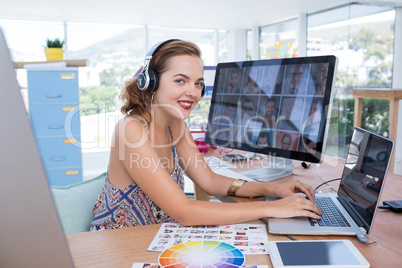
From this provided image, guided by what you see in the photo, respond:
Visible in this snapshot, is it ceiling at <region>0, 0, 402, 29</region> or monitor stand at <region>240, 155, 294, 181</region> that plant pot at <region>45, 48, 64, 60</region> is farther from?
monitor stand at <region>240, 155, 294, 181</region>

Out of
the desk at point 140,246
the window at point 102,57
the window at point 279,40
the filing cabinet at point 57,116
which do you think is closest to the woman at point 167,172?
the desk at point 140,246

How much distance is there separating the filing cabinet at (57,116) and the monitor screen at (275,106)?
2.69 m

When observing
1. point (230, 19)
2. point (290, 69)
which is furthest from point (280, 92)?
point (230, 19)

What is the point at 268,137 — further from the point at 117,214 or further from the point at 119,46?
the point at 119,46

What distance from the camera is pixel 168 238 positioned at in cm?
94

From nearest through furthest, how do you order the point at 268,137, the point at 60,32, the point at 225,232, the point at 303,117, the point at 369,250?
1. the point at 369,250
2. the point at 225,232
3. the point at 303,117
4. the point at 268,137
5. the point at 60,32

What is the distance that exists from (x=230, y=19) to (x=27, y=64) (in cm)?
500

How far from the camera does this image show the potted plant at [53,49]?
4090 millimetres

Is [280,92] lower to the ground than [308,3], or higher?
lower

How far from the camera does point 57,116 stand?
13.1 feet

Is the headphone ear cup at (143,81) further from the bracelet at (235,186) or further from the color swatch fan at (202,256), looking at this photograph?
the color swatch fan at (202,256)

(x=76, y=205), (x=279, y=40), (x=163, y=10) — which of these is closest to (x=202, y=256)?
(x=76, y=205)

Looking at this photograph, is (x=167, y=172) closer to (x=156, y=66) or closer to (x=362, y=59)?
(x=156, y=66)

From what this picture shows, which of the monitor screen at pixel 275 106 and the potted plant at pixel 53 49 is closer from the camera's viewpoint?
the monitor screen at pixel 275 106
